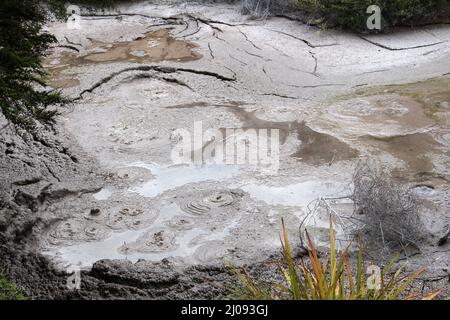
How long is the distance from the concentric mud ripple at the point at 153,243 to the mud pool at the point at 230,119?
0.04ft

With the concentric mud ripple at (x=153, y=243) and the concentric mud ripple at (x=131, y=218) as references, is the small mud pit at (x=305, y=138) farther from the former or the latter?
the concentric mud ripple at (x=153, y=243)

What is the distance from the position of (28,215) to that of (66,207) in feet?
1.08

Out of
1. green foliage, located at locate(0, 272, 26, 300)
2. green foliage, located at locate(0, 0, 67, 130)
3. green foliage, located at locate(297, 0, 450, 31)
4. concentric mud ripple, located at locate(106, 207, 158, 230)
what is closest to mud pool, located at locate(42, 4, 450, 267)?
concentric mud ripple, located at locate(106, 207, 158, 230)

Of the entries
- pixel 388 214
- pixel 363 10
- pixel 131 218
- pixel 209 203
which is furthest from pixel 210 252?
pixel 363 10

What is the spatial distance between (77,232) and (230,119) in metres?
2.44

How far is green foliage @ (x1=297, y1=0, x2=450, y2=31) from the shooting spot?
8.50 meters

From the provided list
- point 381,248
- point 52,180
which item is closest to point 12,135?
point 52,180

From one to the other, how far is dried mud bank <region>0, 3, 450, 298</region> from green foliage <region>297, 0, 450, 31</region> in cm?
Result: 26

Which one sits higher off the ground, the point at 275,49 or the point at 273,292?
the point at 275,49

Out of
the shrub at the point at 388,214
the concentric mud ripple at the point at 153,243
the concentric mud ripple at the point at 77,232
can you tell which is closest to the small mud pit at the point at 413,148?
the shrub at the point at 388,214

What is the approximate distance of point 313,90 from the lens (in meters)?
7.15

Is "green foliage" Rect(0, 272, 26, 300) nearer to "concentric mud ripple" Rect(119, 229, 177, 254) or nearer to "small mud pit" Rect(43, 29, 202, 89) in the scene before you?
"concentric mud ripple" Rect(119, 229, 177, 254)

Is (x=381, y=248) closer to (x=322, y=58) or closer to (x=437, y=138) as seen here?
(x=437, y=138)

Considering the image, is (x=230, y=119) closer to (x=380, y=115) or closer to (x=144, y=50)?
(x=380, y=115)
